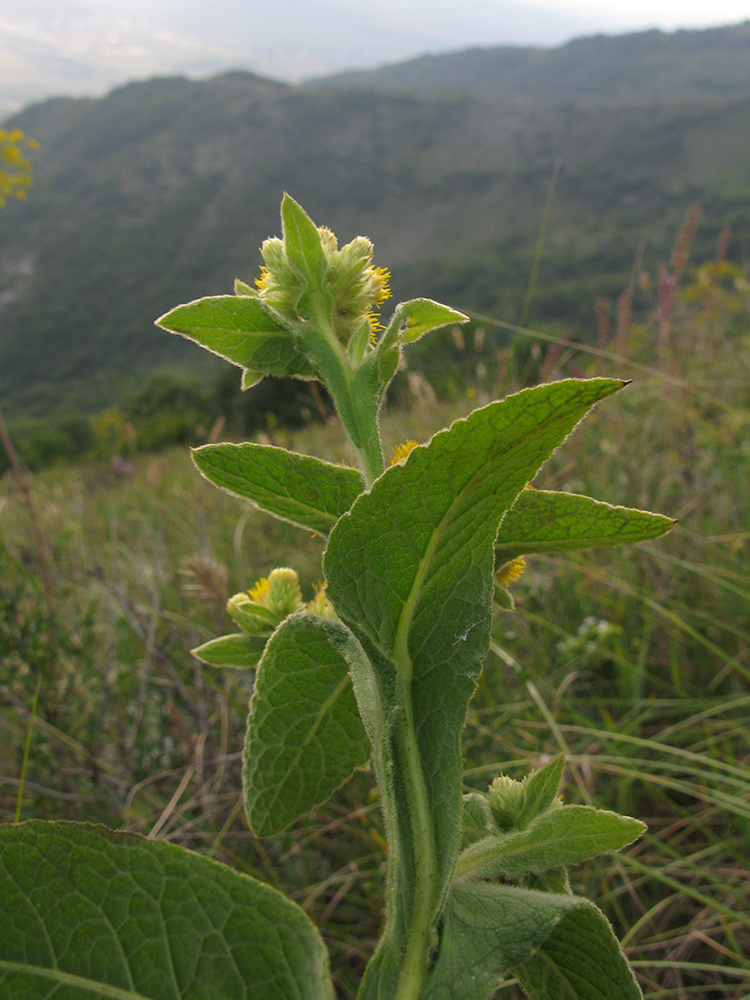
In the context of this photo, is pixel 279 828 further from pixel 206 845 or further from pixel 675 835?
pixel 675 835

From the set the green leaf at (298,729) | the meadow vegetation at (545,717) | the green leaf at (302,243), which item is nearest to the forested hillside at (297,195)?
the meadow vegetation at (545,717)

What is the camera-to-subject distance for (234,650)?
101cm

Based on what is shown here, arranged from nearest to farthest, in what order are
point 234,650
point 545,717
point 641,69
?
point 234,650
point 545,717
point 641,69

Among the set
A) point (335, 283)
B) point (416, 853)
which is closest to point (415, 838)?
point (416, 853)

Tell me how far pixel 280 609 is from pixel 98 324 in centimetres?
13221

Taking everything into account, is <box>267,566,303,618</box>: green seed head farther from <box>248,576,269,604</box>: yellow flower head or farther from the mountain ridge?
the mountain ridge

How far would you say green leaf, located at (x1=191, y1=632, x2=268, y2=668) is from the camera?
1000 mm

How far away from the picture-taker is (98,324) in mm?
119250

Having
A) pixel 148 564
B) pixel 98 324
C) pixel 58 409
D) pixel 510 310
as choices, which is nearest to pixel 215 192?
pixel 98 324

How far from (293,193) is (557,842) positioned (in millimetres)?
138701

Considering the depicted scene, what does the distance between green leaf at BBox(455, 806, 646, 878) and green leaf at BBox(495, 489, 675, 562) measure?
302 millimetres

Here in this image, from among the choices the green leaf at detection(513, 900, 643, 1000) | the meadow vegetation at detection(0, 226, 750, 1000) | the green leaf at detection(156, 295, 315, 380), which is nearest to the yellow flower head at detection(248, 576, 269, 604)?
the meadow vegetation at detection(0, 226, 750, 1000)

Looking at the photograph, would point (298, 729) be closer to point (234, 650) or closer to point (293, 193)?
point (234, 650)

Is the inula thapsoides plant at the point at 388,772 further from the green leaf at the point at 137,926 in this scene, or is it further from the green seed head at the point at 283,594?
the green seed head at the point at 283,594
